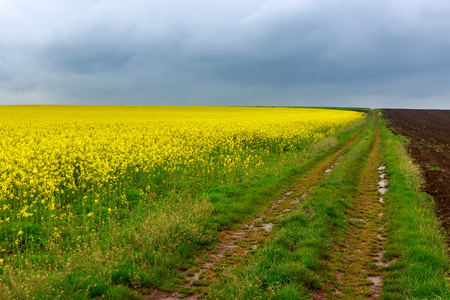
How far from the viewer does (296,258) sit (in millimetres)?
5891

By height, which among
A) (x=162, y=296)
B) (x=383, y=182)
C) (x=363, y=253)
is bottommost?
(x=162, y=296)

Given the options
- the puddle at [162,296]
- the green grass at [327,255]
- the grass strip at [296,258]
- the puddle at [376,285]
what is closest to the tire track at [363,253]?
the puddle at [376,285]

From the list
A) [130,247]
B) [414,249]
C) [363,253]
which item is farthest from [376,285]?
[130,247]

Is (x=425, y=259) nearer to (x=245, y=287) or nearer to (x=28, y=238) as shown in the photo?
(x=245, y=287)

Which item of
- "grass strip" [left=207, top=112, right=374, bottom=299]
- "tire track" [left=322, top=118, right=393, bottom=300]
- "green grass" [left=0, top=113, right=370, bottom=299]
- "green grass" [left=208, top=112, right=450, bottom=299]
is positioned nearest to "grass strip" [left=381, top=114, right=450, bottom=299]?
"green grass" [left=208, top=112, right=450, bottom=299]

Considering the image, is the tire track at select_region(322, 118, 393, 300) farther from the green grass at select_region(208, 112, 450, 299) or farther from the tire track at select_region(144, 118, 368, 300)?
the tire track at select_region(144, 118, 368, 300)

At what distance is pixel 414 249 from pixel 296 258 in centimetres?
251

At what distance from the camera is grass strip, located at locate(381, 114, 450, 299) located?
4.85 metres

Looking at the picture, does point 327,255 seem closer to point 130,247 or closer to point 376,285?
point 376,285

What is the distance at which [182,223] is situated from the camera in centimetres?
725

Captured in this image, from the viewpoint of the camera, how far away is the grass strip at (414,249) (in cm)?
485

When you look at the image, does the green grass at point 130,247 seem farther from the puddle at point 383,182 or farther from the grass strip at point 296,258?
the puddle at point 383,182

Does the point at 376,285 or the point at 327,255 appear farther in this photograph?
the point at 327,255

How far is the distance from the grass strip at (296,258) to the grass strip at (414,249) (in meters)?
1.13
